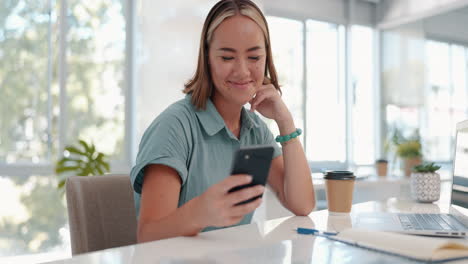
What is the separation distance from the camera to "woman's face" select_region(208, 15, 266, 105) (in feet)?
4.52

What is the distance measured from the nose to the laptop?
22.5 inches

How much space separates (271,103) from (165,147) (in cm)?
51

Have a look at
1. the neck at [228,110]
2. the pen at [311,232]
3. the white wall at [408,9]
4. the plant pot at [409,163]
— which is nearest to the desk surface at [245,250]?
the pen at [311,232]

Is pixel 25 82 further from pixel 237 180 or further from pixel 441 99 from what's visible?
pixel 441 99

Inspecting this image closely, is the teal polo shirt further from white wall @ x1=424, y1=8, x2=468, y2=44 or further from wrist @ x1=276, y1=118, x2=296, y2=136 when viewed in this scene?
white wall @ x1=424, y1=8, x2=468, y2=44

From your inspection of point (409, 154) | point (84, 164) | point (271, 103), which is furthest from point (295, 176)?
point (84, 164)

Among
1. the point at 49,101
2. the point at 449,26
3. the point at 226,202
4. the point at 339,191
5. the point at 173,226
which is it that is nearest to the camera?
the point at 226,202

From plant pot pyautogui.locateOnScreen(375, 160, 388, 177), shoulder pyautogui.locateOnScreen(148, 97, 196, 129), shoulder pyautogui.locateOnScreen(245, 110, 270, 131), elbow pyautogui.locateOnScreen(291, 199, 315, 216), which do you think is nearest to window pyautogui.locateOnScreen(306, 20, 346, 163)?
plant pot pyautogui.locateOnScreen(375, 160, 388, 177)

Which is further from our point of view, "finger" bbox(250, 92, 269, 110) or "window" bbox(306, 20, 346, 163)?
"window" bbox(306, 20, 346, 163)

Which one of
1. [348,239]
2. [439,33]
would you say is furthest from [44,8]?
[439,33]

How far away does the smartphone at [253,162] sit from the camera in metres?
0.87

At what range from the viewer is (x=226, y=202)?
945 millimetres

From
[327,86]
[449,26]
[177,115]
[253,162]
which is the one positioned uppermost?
[449,26]

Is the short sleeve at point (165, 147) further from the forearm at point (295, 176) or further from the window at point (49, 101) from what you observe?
the window at point (49, 101)
